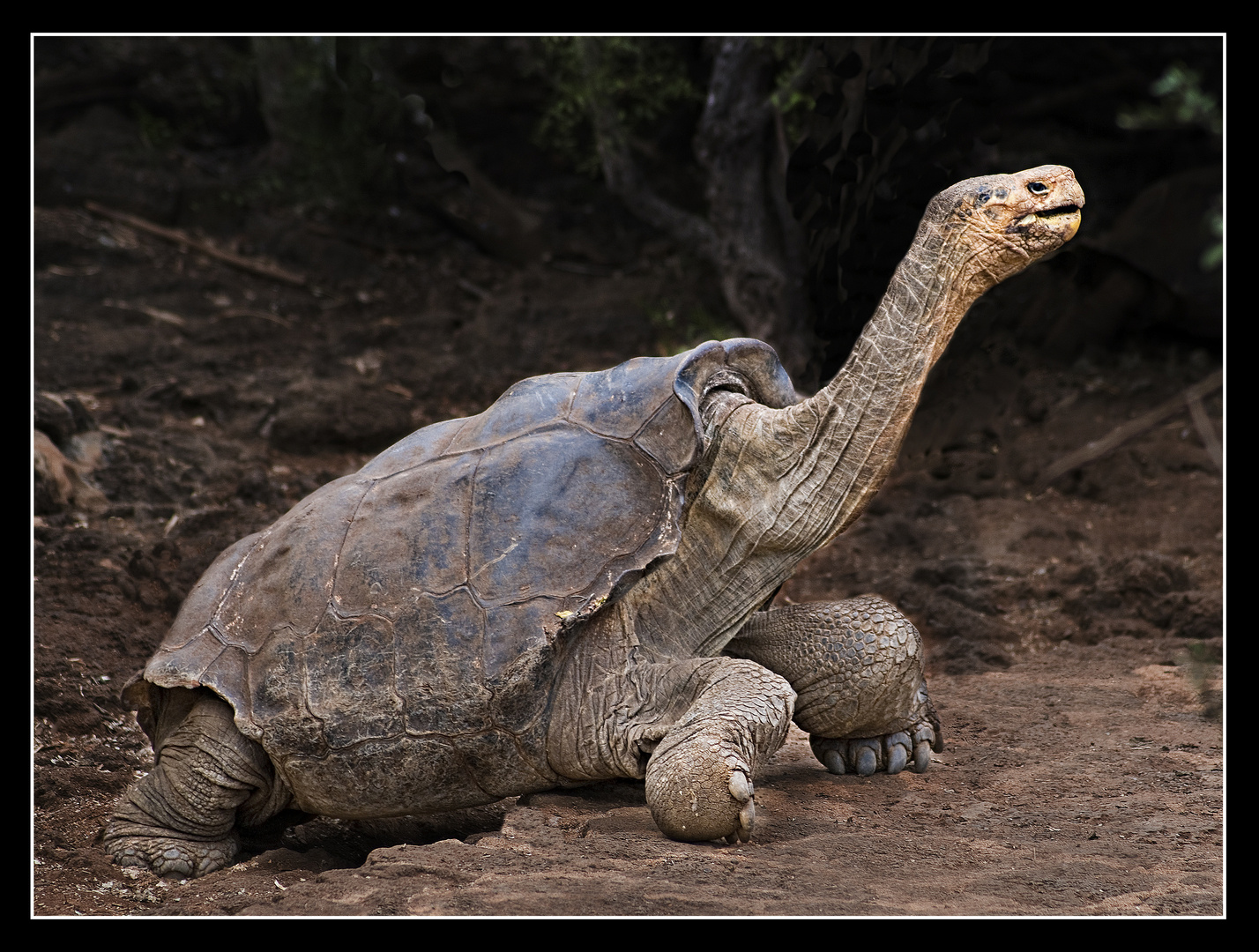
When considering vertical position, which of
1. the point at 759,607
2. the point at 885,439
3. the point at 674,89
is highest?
the point at 674,89

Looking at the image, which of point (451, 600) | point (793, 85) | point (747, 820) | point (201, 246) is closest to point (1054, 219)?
point (747, 820)

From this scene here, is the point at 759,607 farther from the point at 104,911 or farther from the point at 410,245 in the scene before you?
the point at 410,245

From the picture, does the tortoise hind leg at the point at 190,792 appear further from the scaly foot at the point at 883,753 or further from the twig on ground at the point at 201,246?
the twig on ground at the point at 201,246

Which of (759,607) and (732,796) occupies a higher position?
(759,607)

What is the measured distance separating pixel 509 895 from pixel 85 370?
704 cm

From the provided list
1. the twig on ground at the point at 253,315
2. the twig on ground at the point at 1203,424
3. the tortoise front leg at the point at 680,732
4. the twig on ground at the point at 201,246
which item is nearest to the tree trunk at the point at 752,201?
the twig on ground at the point at 253,315

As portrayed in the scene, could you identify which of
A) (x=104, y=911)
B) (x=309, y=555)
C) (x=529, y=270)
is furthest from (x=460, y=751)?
(x=529, y=270)

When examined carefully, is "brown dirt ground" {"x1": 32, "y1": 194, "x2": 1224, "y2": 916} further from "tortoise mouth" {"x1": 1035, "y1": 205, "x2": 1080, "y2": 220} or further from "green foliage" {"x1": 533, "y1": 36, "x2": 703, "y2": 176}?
"green foliage" {"x1": 533, "y1": 36, "x2": 703, "y2": 176}

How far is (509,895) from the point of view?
2848mm

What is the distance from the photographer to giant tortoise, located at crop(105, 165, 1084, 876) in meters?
3.56

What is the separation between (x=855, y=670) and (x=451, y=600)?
136 centimetres

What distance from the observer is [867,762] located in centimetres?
414

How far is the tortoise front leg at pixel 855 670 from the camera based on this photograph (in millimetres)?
3932

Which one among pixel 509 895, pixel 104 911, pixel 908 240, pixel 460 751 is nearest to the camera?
pixel 509 895
